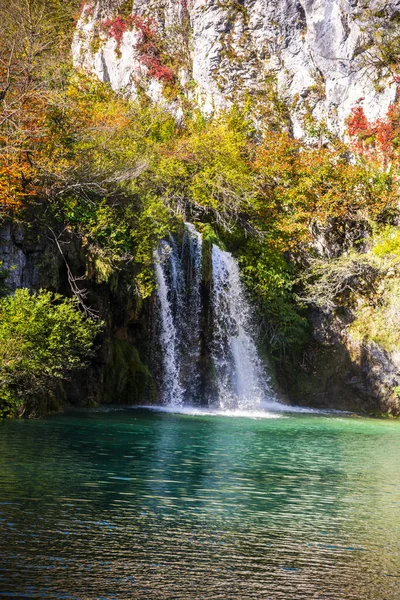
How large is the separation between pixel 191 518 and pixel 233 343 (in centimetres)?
1771

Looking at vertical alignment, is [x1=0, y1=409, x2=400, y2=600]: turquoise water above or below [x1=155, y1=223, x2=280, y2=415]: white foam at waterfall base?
below

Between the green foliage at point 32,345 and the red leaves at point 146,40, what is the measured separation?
21.8m

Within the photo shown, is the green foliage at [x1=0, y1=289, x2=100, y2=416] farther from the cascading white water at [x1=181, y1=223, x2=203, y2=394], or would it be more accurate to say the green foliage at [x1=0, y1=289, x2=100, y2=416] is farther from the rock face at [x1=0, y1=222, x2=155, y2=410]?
the cascading white water at [x1=181, y1=223, x2=203, y2=394]

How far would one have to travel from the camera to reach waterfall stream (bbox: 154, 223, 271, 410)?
23.5 metres

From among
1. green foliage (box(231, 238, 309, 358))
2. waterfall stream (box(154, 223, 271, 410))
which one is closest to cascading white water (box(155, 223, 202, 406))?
waterfall stream (box(154, 223, 271, 410))

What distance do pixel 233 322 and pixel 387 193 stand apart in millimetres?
8637

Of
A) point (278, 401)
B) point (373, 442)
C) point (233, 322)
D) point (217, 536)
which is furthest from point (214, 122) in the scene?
point (217, 536)

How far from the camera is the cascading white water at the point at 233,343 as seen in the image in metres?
24.6

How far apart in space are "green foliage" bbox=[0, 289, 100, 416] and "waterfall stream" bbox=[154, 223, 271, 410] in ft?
21.6

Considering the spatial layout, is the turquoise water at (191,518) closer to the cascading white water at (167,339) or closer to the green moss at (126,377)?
the green moss at (126,377)

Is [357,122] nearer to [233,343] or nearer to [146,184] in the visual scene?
[146,184]

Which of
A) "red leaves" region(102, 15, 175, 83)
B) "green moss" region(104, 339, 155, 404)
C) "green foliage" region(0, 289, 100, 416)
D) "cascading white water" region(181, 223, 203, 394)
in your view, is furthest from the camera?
"red leaves" region(102, 15, 175, 83)

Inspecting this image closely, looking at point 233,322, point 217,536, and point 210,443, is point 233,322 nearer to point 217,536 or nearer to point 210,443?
point 210,443

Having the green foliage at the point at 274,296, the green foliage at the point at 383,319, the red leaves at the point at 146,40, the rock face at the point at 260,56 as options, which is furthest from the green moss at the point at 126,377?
the red leaves at the point at 146,40
